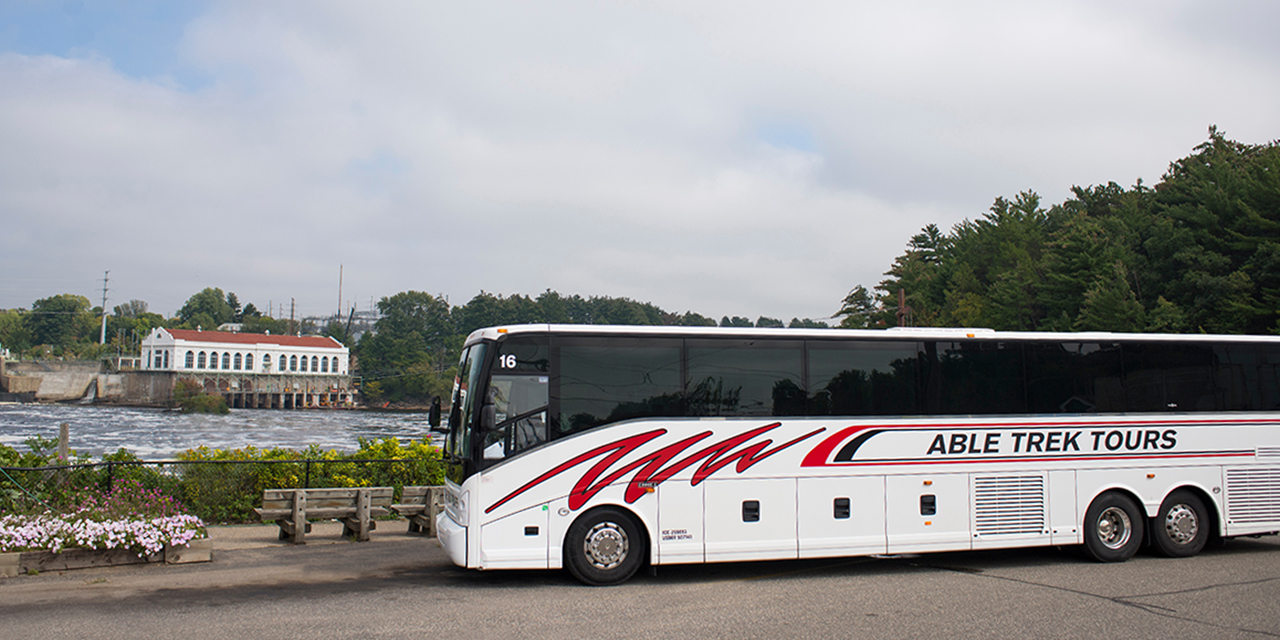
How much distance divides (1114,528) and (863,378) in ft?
14.4

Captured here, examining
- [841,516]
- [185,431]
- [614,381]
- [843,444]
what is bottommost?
[185,431]

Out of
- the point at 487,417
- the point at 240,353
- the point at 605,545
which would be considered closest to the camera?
the point at 487,417

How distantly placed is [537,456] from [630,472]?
113cm

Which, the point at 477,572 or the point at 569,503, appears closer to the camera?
the point at 569,503

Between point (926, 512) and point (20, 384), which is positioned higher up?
point (20, 384)

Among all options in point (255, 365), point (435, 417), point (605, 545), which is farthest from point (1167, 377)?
point (255, 365)

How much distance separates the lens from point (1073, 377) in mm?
12078

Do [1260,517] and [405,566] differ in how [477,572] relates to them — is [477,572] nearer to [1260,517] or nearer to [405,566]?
[405,566]

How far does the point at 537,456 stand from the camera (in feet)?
33.6

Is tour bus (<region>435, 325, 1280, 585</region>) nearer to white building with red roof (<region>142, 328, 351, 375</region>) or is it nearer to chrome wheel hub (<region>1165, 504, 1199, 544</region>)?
chrome wheel hub (<region>1165, 504, 1199, 544</region>)

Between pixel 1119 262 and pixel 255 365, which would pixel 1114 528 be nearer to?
pixel 1119 262

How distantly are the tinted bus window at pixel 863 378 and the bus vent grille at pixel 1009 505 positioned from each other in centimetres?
152

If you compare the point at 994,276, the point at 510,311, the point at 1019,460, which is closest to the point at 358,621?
the point at 1019,460

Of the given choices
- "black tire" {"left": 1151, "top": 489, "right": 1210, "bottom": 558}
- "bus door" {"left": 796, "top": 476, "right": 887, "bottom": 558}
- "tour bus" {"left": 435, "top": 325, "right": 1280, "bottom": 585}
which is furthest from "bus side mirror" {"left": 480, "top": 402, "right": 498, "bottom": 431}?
"black tire" {"left": 1151, "top": 489, "right": 1210, "bottom": 558}
